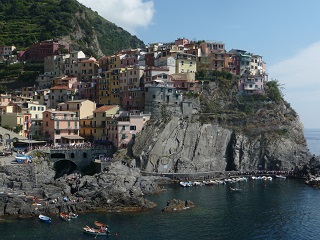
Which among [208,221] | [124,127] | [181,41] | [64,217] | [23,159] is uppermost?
[181,41]

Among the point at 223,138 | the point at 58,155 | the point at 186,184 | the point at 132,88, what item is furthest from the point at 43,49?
the point at 186,184

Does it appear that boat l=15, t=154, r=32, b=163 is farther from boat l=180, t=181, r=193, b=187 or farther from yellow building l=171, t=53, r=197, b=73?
yellow building l=171, t=53, r=197, b=73

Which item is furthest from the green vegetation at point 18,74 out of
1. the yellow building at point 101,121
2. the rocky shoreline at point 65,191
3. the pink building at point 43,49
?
the rocky shoreline at point 65,191

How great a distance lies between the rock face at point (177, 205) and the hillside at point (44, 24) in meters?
86.8

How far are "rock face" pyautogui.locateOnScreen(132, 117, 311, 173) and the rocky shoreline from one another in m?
13.5

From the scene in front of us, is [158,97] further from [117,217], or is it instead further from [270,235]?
[270,235]

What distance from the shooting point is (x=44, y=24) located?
14862 cm

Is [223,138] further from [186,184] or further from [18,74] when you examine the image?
[18,74]

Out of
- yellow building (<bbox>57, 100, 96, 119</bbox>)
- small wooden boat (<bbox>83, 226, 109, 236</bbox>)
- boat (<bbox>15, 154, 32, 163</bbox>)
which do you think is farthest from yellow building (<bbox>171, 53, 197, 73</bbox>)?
small wooden boat (<bbox>83, 226, 109, 236</bbox>)

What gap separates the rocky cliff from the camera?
8931 cm

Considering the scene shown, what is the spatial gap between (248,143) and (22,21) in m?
99.4

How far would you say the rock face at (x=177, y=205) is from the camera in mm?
62700

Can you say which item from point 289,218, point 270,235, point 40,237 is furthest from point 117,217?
point 289,218

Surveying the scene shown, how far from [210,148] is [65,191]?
39175 mm
